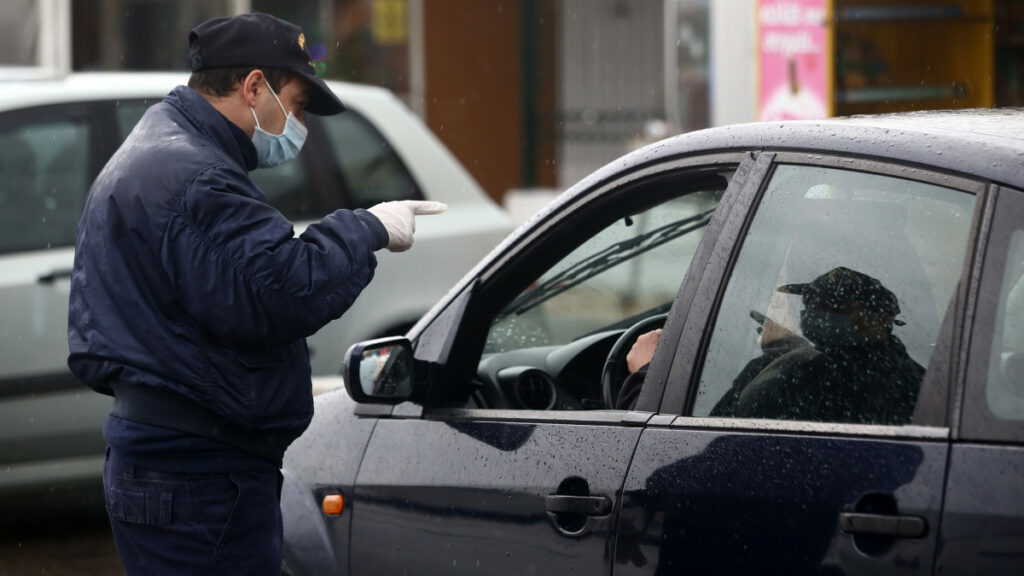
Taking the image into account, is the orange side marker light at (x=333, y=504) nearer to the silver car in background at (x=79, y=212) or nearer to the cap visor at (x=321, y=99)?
the cap visor at (x=321, y=99)

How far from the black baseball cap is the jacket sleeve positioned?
309 mm

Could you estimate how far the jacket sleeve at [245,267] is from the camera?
2844mm

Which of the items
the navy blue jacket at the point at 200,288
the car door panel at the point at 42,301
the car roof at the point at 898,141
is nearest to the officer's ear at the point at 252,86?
the navy blue jacket at the point at 200,288

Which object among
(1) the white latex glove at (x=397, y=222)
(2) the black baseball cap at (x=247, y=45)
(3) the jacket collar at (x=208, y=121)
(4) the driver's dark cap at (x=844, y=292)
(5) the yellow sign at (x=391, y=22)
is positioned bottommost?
(4) the driver's dark cap at (x=844, y=292)

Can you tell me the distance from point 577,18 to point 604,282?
38.4 ft

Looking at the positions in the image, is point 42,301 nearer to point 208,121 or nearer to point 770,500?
point 208,121

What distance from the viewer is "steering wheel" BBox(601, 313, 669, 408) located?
3.35m

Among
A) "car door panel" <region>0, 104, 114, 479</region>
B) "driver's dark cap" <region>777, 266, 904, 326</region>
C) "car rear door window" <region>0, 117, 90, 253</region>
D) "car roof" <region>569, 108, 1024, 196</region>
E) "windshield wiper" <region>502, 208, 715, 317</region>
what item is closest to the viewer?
"car roof" <region>569, 108, 1024, 196</region>

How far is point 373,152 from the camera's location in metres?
6.78

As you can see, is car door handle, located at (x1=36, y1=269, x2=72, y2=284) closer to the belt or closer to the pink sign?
the belt

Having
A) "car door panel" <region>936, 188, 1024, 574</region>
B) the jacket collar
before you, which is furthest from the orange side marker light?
"car door panel" <region>936, 188, 1024, 574</region>

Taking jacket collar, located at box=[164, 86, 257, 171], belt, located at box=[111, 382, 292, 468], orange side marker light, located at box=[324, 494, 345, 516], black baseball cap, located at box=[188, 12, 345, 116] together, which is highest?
black baseball cap, located at box=[188, 12, 345, 116]

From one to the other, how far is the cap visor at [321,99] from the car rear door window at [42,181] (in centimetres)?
283

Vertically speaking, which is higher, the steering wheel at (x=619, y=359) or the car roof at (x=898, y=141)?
the car roof at (x=898, y=141)
